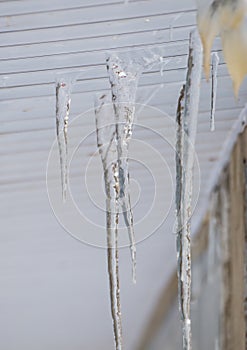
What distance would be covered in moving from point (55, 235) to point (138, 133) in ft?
4.73

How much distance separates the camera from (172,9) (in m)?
2.09

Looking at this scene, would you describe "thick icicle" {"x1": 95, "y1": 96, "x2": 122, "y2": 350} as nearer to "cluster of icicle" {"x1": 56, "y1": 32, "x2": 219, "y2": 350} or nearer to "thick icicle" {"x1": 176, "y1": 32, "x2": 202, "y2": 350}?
"cluster of icicle" {"x1": 56, "y1": 32, "x2": 219, "y2": 350}

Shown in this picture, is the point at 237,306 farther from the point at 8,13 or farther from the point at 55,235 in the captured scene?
the point at 8,13

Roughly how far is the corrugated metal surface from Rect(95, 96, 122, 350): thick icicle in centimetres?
9

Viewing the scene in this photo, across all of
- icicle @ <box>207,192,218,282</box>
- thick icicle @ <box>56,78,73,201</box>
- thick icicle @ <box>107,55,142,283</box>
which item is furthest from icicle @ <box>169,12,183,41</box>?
icicle @ <box>207,192,218,282</box>

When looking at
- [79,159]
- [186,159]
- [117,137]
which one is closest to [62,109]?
[117,137]

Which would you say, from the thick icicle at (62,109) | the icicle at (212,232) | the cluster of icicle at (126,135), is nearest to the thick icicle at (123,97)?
the cluster of icicle at (126,135)

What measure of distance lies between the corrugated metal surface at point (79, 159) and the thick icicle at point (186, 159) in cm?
5

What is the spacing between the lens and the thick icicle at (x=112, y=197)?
8.65ft

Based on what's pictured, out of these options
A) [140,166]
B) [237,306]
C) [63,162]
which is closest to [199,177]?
[140,166]

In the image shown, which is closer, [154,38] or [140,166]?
[154,38]

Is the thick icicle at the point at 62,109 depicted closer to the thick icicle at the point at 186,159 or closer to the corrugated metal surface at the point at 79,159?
the corrugated metal surface at the point at 79,159

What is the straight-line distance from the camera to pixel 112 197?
2803 millimetres

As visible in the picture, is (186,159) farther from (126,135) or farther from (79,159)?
(79,159)
